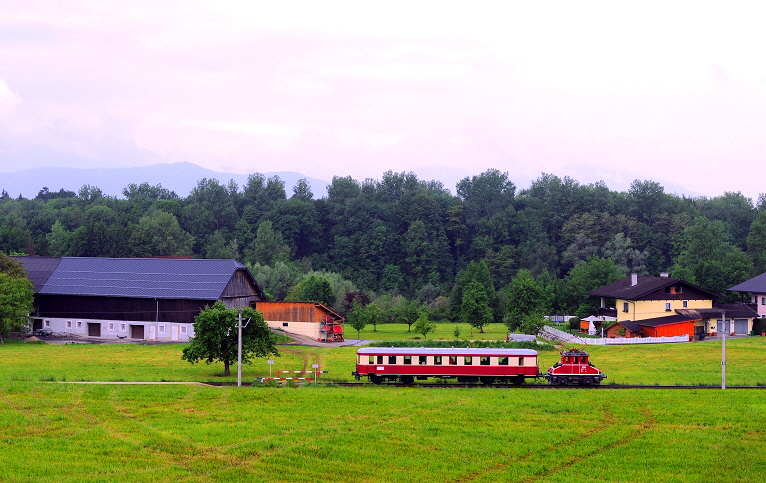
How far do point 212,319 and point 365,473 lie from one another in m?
25.6

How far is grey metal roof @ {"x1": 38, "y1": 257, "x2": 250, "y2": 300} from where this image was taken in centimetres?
8075

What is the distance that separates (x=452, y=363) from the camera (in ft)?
149

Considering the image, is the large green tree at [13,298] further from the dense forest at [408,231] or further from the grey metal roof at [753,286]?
the grey metal roof at [753,286]

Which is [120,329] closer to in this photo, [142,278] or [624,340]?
[142,278]

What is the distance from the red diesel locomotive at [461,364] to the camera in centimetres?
Result: 4522

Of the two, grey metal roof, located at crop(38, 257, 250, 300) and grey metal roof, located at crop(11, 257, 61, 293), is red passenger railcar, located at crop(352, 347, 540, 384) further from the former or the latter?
grey metal roof, located at crop(11, 257, 61, 293)

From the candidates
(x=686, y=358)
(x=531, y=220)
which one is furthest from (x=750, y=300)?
(x=531, y=220)

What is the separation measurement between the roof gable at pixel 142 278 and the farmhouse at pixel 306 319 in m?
5.58

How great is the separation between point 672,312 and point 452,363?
4457 cm

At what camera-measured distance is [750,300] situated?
8975 centimetres

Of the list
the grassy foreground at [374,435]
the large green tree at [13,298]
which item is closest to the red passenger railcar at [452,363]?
the grassy foreground at [374,435]

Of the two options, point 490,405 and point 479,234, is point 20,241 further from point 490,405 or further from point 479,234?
point 490,405

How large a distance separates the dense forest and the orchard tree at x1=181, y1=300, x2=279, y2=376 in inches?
2315

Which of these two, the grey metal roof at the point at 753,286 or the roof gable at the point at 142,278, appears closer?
the roof gable at the point at 142,278
